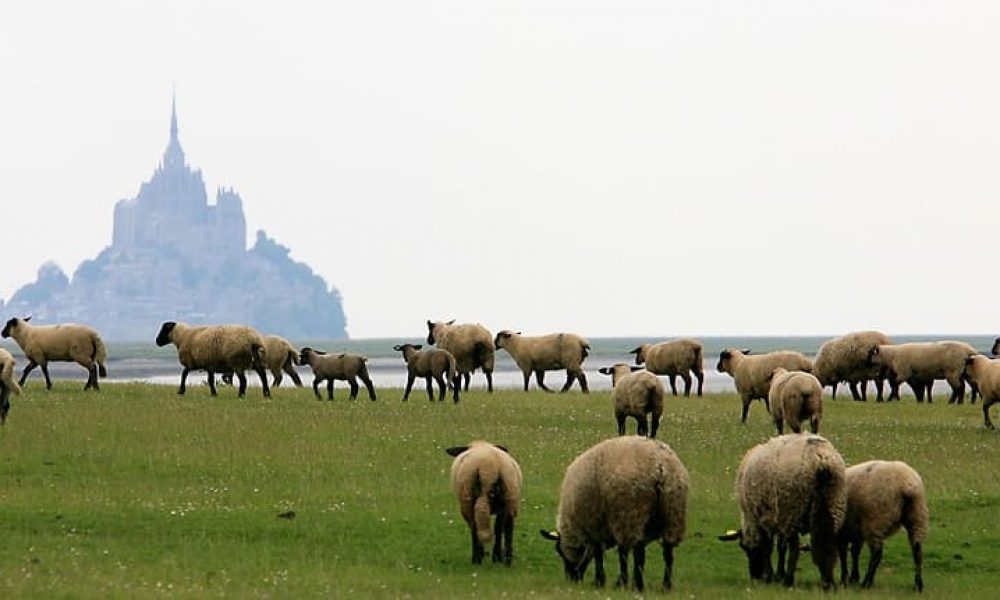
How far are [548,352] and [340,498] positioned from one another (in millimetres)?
28148

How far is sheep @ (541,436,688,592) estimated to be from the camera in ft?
54.9

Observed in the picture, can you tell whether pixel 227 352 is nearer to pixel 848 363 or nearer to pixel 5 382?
pixel 5 382

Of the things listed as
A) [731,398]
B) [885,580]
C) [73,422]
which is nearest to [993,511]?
[885,580]

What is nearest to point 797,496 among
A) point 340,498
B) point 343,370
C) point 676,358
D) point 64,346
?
point 340,498

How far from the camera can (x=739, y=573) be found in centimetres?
1934

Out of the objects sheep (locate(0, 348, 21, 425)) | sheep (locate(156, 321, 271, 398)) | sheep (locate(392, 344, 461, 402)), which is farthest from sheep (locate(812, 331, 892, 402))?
sheep (locate(0, 348, 21, 425))

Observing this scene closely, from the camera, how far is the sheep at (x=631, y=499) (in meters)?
16.7

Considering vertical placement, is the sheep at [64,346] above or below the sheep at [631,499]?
above

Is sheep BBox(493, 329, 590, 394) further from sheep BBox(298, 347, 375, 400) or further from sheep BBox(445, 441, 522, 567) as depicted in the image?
sheep BBox(445, 441, 522, 567)

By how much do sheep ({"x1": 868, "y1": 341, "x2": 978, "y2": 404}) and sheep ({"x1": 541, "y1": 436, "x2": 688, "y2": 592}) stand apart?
3028 centimetres

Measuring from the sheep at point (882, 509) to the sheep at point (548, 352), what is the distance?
31386 mm

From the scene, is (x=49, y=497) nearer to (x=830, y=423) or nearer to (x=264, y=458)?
(x=264, y=458)

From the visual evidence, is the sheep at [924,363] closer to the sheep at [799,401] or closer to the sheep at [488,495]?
the sheep at [799,401]

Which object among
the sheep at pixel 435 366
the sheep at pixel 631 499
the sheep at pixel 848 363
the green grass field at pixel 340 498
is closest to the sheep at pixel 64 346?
the green grass field at pixel 340 498
